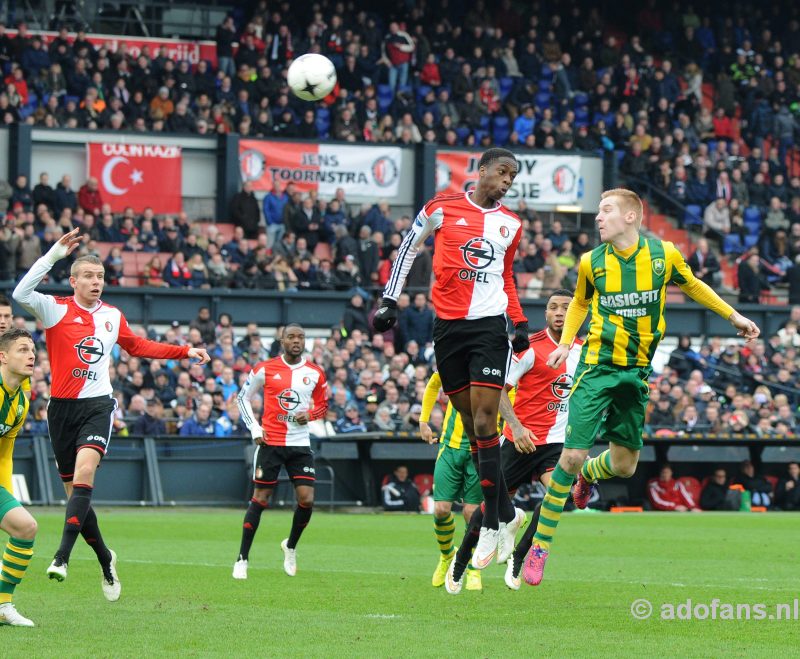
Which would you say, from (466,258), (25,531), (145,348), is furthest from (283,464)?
(25,531)

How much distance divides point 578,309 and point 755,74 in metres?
30.5

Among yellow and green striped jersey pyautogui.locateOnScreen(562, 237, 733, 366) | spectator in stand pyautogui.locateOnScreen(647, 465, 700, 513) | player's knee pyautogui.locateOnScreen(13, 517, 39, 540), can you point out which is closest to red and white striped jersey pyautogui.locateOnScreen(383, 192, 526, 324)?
yellow and green striped jersey pyautogui.locateOnScreen(562, 237, 733, 366)

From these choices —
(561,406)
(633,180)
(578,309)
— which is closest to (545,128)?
(633,180)

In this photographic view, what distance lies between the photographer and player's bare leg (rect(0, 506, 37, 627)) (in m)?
9.34

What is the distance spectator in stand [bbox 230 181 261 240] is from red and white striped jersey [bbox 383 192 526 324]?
806 inches

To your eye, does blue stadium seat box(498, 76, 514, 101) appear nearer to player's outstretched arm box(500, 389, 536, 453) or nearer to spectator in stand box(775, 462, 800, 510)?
spectator in stand box(775, 462, 800, 510)

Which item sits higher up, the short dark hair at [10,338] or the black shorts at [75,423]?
the short dark hair at [10,338]

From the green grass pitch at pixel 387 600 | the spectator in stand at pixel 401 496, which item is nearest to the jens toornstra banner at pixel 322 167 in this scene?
the spectator in stand at pixel 401 496

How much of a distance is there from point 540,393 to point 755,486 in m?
15.0

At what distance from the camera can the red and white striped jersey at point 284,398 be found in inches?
579

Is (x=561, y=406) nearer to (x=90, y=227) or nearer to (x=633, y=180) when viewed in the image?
(x=90, y=227)

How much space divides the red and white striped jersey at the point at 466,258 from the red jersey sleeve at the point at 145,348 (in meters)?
2.34

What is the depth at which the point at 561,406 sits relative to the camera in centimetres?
1298

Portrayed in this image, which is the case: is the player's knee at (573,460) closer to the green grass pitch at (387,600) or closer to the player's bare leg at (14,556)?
the green grass pitch at (387,600)
